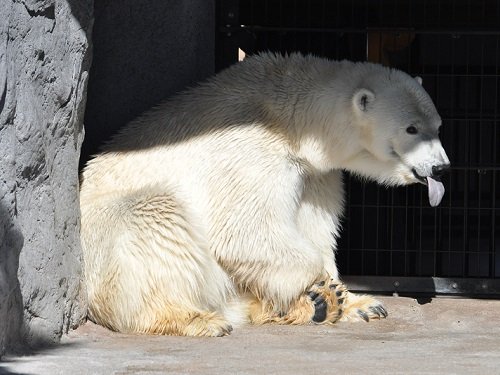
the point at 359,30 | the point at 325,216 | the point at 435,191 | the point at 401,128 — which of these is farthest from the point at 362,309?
the point at 359,30

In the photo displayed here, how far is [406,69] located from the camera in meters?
7.61

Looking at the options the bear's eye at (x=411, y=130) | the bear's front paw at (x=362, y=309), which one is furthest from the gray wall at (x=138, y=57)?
the bear's front paw at (x=362, y=309)

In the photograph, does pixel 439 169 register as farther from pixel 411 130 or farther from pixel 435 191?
pixel 411 130

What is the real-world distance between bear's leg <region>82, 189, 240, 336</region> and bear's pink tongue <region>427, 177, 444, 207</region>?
4.06 ft

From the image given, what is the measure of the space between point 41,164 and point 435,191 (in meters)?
2.16

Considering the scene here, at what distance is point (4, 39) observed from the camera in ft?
15.7

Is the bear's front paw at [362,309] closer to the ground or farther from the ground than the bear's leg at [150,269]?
closer to the ground

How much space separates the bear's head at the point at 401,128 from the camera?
20.1 ft

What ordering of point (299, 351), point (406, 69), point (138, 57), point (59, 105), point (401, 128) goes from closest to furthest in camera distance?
point (299, 351) < point (59, 105) < point (401, 128) < point (138, 57) < point (406, 69)

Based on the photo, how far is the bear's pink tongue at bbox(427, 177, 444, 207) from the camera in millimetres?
6062

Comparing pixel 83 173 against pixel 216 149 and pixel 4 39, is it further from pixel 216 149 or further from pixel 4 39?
pixel 4 39

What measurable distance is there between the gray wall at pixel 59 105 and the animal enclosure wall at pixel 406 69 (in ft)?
1.63

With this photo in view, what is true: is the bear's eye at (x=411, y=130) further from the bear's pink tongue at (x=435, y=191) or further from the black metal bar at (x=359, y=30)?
the black metal bar at (x=359, y=30)

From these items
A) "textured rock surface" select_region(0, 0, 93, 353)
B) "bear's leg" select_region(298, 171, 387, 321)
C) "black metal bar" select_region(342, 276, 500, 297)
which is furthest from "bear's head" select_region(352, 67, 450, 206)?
"textured rock surface" select_region(0, 0, 93, 353)
